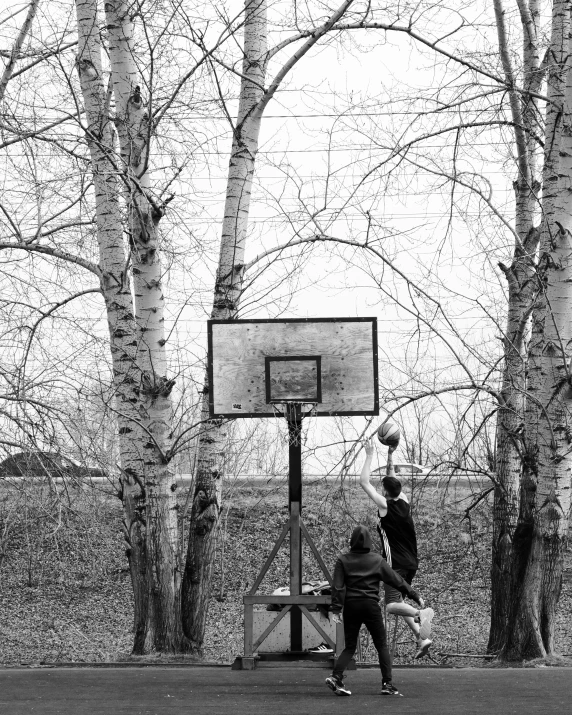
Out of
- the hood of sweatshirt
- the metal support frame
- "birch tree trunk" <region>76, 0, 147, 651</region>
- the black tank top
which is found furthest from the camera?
"birch tree trunk" <region>76, 0, 147, 651</region>

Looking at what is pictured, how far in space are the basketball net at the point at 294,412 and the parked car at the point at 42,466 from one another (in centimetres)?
269

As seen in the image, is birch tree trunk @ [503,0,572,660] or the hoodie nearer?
the hoodie

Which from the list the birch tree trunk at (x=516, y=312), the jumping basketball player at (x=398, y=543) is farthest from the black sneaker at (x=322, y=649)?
the birch tree trunk at (x=516, y=312)

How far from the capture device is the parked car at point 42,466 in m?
10.8

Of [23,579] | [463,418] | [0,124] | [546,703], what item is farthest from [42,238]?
[23,579]

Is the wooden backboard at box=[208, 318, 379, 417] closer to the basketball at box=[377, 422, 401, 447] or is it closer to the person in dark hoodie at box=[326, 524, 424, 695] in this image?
the basketball at box=[377, 422, 401, 447]

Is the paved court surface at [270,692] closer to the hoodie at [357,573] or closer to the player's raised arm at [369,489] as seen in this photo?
the hoodie at [357,573]

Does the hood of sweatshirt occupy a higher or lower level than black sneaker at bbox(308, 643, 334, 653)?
higher

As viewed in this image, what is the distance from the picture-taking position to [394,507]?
26.8ft

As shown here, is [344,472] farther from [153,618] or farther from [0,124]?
[0,124]

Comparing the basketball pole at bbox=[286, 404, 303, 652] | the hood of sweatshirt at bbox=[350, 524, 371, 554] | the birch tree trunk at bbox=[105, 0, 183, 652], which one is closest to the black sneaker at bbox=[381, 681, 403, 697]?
the hood of sweatshirt at bbox=[350, 524, 371, 554]

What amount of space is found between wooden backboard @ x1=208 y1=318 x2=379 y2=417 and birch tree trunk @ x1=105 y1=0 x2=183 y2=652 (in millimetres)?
1024

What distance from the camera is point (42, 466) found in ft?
34.7

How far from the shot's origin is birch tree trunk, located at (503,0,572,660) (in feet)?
31.6
